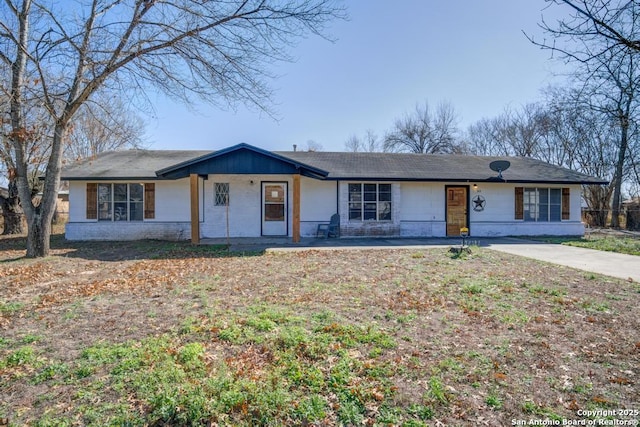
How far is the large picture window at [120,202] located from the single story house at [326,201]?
4cm

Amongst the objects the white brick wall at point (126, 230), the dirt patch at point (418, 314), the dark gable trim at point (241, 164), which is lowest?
the dirt patch at point (418, 314)

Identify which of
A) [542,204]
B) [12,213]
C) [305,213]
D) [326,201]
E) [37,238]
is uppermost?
[326,201]

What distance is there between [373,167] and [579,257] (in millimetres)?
8185

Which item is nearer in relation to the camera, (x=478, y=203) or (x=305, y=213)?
(x=305, y=213)

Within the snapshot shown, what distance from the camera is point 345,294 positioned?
6.04m

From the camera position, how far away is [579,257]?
32.7 ft

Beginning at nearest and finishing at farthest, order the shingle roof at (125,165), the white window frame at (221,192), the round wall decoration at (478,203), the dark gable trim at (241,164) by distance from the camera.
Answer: the dark gable trim at (241,164)
the shingle roof at (125,165)
the white window frame at (221,192)
the round wall decoration at (478,203)

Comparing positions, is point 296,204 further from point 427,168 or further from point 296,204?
point 427,168

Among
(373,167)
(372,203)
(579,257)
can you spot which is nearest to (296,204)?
(372,203)

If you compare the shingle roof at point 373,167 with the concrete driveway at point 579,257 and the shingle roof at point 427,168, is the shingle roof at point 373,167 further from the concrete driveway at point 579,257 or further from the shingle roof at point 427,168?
the concrete driveway at point 579,257

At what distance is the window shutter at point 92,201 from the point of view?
13.9 metres

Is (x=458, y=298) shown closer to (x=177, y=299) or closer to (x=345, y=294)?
(x=345, y=294)

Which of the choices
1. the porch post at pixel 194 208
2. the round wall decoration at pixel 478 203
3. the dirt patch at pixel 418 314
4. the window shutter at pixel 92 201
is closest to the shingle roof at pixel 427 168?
the round wall decoration at pixel 478 203

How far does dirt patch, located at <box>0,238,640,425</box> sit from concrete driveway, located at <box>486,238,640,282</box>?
0.83 m
